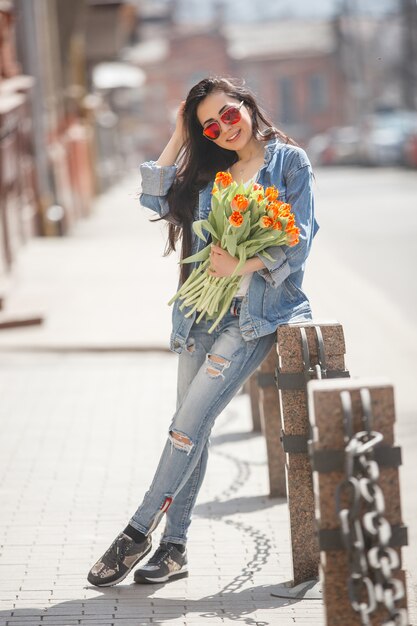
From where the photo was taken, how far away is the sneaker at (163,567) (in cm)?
492

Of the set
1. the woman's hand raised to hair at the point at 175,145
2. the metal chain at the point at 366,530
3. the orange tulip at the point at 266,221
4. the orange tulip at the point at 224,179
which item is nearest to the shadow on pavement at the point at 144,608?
the metal chain at the point at 366,530

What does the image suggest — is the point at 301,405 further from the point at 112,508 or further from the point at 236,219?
the point at 112,508

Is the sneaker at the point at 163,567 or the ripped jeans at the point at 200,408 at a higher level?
the ripped jeans at the point at 200,408

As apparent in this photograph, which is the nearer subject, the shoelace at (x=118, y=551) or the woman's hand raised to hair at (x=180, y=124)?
the shoelace at (x=118, y=551)

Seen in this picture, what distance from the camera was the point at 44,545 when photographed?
217 inches

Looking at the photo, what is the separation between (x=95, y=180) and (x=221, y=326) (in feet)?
111

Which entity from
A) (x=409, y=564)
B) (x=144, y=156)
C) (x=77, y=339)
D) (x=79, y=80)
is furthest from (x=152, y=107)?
(x=409, y=564)

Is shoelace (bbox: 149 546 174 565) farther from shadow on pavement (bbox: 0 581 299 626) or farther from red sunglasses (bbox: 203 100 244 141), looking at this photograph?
red sunglasses (bbox: 203 100 244 141)

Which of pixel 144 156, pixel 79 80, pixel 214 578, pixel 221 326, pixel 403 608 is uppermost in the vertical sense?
pixel 221 326

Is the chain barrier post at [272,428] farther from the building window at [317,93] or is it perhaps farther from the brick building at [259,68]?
the building window at [317,93]

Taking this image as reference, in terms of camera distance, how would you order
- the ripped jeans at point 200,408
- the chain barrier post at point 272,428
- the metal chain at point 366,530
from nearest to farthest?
the metal chain at point 366,530 → the ripped jeans at point 200,408 → the chain barrier post at point 272,428

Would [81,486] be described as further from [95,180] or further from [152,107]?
[152,107]

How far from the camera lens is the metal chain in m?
3.59

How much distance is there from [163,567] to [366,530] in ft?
4.78
